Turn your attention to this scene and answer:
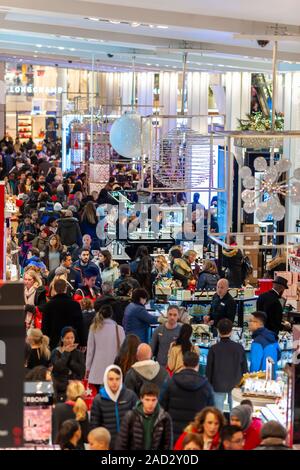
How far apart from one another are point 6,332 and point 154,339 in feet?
14.6

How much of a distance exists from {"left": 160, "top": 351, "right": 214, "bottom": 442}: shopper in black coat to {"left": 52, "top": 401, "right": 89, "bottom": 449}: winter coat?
2.12 ft

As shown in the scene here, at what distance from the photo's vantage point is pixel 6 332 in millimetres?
6281

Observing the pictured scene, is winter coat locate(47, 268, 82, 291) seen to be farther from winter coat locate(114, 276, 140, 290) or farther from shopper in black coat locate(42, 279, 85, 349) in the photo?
shopper in black coat locate(42, 279, 85, 349)

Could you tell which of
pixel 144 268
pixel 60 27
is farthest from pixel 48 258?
pixel 60 27

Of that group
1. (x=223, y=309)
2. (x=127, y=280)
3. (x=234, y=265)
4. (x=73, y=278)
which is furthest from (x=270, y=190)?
(x=234, y=265)

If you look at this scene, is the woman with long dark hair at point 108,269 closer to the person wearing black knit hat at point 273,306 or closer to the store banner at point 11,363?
the person wearing black knit hat at point 273,306

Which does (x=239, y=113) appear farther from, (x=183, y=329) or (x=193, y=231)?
(x=183, y=329)

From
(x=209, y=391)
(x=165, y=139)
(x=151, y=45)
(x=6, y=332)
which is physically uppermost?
(x=151, y=45)

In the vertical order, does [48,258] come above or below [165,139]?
below

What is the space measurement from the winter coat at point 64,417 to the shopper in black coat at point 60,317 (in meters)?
2.79

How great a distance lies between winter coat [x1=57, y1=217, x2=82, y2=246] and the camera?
646 inches

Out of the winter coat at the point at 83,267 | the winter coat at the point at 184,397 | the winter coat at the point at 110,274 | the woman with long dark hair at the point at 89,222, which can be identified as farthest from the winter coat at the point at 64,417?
the woman with long dark hair at the point at 89,222

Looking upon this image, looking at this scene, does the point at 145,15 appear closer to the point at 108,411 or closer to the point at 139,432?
the point at 108,411

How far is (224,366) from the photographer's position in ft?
32.5
